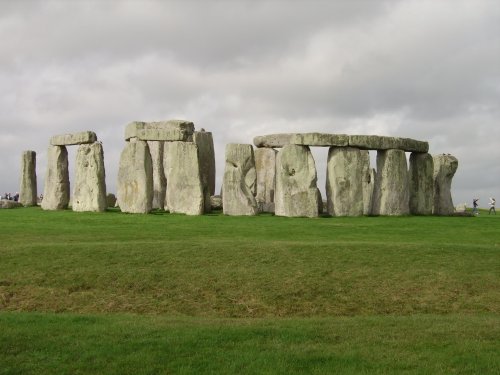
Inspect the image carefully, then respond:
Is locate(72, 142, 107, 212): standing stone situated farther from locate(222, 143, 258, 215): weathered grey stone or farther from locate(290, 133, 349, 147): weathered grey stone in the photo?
locate(290, 133, 349, 147): weathered grey stone

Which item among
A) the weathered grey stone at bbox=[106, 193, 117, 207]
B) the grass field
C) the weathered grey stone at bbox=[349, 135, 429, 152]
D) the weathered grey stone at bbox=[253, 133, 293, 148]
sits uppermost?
Result: the weathered grey stone at bbox=[253, 133, 293, 148]

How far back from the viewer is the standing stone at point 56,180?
30.2m

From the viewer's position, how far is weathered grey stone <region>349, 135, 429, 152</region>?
1072 inches

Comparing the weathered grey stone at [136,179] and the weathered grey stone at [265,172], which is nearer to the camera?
the weathered grey stone at [136,179]

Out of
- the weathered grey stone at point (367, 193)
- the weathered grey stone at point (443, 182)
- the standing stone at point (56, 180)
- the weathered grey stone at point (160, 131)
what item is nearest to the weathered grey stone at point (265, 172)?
the weathered grey stone at point (160, 131)

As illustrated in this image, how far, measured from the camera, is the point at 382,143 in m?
27.7

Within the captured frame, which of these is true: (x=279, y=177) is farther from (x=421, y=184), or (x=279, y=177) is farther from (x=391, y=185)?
(x=421, y=184)

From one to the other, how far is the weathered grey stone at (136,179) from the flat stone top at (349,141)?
5695mm

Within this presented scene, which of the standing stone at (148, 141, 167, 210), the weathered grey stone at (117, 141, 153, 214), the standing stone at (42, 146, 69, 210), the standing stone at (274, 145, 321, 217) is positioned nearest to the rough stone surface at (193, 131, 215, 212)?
the standing stone at (148, 141, 167, 210)

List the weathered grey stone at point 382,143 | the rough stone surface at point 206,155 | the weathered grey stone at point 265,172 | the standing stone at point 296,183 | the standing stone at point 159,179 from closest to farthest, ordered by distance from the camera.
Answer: the standing stone at point 296,183 → the weathered grey stone at point 382,143 → the weathered grey stone at point 265,172 → the rough stone surface at point 206,155 → the standing stone at point 159,179

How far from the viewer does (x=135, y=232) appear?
21.0 meters

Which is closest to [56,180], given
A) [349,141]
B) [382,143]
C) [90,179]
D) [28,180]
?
[90,179]

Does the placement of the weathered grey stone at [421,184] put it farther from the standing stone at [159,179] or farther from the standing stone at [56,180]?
the standing stone at [56,180]

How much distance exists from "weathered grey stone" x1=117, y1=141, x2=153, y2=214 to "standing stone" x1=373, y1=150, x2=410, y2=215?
9.17 m
